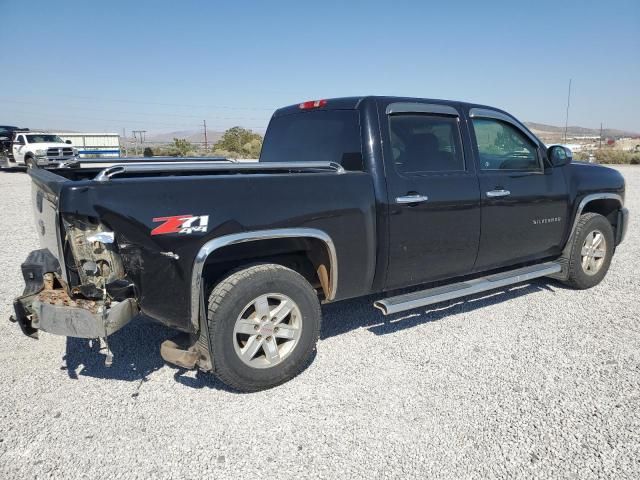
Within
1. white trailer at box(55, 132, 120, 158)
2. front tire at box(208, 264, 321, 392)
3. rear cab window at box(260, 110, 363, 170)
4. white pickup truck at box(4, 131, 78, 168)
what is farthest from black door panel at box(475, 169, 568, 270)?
white trailer at box(55, 132, 120, 158)

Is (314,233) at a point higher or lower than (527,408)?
higher

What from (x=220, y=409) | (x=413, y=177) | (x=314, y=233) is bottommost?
(x=220, y=409)

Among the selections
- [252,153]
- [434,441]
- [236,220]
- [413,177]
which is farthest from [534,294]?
[252,153]

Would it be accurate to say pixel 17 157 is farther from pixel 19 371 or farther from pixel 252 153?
pixel 19 371

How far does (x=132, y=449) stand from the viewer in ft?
8.56

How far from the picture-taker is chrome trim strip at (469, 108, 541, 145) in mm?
4301

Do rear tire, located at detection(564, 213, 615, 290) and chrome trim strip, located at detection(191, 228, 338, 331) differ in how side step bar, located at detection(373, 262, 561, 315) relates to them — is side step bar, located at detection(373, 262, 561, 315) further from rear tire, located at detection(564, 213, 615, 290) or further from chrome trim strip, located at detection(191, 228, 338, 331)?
chrome trim strip, located at detection(191, 228, 338, 331)

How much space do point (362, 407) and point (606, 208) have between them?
4.21 metres

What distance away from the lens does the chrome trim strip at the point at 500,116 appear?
4.30 meters

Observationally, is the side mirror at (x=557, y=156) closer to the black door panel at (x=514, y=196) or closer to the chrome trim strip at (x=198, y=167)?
the black door panel at (x=514, y=196)

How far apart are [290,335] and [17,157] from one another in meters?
25.4

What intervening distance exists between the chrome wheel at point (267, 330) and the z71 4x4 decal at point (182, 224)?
600mm

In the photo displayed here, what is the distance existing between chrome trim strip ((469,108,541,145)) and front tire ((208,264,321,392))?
233cm

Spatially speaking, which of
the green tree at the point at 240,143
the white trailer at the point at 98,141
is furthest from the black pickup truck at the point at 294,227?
the green tree at the point at 240,143
